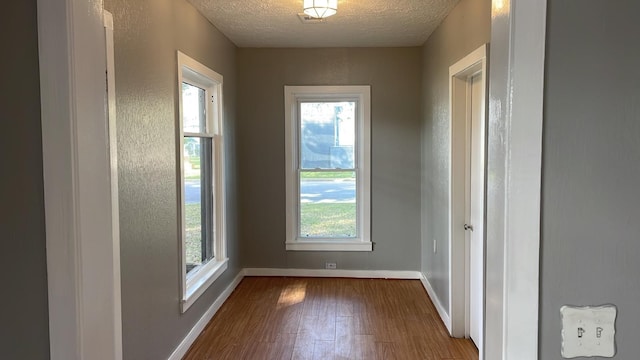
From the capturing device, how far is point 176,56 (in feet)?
10.1

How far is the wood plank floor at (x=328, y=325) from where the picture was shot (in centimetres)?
328

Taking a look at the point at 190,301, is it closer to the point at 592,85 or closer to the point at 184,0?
the point at 184,0

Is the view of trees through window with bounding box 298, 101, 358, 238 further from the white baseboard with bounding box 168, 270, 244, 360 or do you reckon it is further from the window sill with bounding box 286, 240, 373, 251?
the white baseboard with bounding box 168, 270, 244, 360

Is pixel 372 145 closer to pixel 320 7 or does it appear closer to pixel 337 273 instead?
pixel 337 273

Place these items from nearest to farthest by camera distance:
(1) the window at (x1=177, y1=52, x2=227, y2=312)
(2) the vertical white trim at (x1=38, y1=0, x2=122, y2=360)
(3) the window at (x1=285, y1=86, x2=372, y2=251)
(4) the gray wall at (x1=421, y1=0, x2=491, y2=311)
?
(2) the vertical white trim at (x1=38, y1=0, x2=122, y2=360) → (4) the gray wall at (x1=421, y1=0, x2=491, y2=311) → (1) the window at (x1=177, y1=52, x2=227, y2=312) → (3) the window at (x1=285, y1=86, x2=372, y2=251)

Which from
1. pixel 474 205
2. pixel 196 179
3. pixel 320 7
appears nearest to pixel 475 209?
pixel 474 205

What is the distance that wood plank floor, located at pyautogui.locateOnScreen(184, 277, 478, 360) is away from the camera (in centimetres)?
328

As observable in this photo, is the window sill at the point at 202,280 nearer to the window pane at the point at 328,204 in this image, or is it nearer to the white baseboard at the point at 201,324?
the white baseboard at the point at 201,324

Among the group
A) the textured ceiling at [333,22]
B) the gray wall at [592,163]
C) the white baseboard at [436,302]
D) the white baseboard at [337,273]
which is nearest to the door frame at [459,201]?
the white baseboard at [436,302]

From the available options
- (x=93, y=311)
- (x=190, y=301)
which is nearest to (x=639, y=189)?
(x=93, y=311)

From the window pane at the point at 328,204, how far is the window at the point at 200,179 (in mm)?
1159

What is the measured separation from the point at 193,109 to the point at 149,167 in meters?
1.25

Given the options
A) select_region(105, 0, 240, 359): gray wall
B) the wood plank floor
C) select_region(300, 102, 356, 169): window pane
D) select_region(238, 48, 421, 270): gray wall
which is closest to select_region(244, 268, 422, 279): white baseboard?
select_region(238, 48, 421, 270): gray wall

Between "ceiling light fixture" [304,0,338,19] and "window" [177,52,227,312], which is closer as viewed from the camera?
"ceiling light fixture" [304,0,338,19]
